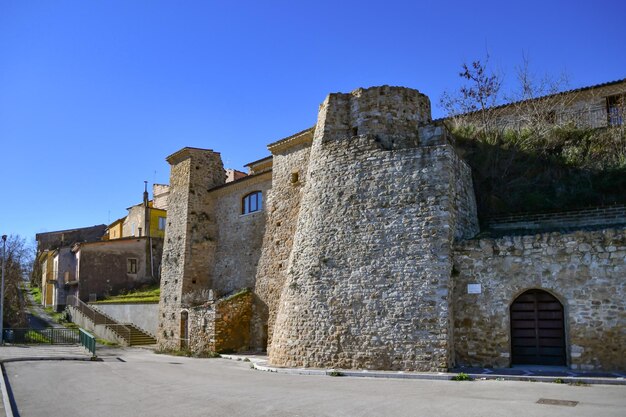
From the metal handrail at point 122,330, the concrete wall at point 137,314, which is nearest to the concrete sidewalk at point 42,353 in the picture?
the metal handrail at point 122,330

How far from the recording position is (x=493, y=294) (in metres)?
15.0

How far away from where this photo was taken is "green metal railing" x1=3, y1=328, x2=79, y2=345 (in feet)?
93.9

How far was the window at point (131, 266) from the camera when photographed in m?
39.5

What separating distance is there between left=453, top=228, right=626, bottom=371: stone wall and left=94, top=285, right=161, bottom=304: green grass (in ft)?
65.6

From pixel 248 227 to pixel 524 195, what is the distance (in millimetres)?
12101

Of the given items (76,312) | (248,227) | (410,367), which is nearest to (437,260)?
(410,367)

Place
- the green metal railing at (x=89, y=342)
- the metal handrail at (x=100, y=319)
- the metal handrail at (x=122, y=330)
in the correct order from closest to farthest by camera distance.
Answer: the green metal railing at (x=89, y=342)
the metal handrail at (x=122, y=330)
the metal handrail at (x=100, y=319)

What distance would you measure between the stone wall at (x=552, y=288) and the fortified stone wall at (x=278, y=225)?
8408mm

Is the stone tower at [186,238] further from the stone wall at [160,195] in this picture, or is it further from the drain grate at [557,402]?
the stone wall at [160,195]

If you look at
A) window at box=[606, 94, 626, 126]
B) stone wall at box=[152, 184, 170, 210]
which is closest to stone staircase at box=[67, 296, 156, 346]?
stone wall at box=[152, 184, 170, 210]

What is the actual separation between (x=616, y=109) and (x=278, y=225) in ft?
47.9

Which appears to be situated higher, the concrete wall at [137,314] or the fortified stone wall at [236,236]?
the fortified stone wall at [236,236]

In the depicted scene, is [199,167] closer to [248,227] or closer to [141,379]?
[248,227]

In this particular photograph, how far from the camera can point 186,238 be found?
88.4ft
